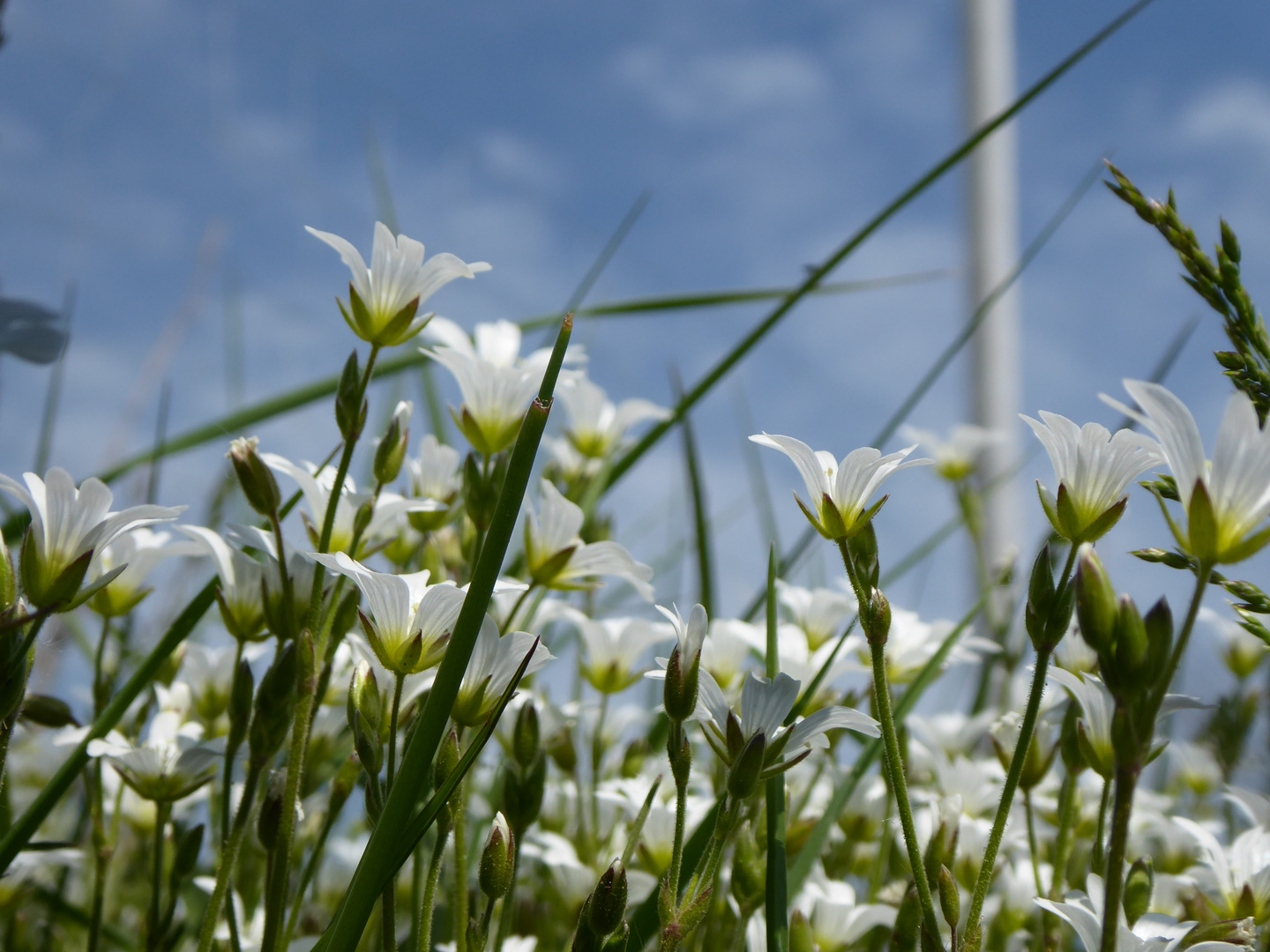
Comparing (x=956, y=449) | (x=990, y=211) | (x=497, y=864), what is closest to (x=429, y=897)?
(x=497, y=864)

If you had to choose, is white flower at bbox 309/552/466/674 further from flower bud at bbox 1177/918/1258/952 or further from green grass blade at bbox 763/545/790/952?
flower bud at bbox 1177/918/1258/952

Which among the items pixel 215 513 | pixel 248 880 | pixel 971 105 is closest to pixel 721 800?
pixel 248 880

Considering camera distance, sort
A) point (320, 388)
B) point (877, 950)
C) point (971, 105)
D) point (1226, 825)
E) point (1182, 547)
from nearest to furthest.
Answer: point (1182, 547)
point (877, 950)
point (320, 388)
point (1226, 825)
point (971, 105)

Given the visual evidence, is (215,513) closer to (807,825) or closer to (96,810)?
(96,810)

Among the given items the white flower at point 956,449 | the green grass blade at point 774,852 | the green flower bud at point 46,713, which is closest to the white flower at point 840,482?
the green grass blade at point 774,852

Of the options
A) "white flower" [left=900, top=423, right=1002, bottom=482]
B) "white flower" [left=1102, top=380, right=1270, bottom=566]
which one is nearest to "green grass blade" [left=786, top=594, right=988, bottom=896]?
"white flower" [left=1102, top=380, right=1270, bottom=566]

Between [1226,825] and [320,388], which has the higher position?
[320,388]

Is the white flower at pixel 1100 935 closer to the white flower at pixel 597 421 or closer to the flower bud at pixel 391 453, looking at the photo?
the flower bud at pixel 391 453
